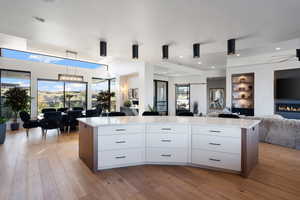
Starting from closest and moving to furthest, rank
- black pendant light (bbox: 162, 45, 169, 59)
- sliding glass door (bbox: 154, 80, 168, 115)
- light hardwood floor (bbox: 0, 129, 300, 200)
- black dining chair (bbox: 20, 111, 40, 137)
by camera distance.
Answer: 1. light hardwood floor (bbox: 0, 129, 300, 200)
2. black pendant light (bbox: 162, 45, 169, 59)
3. black dining chair (bbox: 20, 111, 40, 137)
4. sliding glass door (bbox: 154, 80, 168, 115)

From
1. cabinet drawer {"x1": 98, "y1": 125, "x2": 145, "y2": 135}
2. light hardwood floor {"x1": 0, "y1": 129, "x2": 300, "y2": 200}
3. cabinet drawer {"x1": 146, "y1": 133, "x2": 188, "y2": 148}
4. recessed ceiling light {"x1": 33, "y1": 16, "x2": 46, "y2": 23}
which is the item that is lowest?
light hardwood floor {"x1": 0, "y1": 129, "x2": 300, "y2": 200}

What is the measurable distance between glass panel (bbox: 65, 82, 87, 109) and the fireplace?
9273 mm

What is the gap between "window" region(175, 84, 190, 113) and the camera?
Answer: 35.1 feet

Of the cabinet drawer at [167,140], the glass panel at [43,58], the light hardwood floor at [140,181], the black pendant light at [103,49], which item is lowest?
the light hardwood floor at [140,181]

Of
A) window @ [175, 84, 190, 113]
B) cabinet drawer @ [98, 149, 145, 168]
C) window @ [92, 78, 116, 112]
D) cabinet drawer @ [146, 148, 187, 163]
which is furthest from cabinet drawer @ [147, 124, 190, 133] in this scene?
window @ [175, 84, 190, 113]

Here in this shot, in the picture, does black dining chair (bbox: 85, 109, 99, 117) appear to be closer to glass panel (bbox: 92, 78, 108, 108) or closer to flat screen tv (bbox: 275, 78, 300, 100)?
glass panel (bbox: 92, 78, 108, 108)

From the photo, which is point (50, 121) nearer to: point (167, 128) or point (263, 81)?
point (167, 128)

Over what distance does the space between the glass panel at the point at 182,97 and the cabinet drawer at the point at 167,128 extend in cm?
808

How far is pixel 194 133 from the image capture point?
2791 mm

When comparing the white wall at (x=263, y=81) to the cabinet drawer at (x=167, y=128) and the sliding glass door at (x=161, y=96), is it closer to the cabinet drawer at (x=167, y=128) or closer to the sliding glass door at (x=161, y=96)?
the sliding glass door at (x=161, y=96)

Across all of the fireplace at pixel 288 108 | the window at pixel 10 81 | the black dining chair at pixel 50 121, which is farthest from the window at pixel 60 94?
the fireplace at pixel 288 108

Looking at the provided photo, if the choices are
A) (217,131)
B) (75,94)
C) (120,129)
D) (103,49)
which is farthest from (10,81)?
(217,131)

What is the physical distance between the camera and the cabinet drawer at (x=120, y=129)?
2.65 meters

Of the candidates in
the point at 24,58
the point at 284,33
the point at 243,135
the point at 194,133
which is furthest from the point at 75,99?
the point at 284,33
